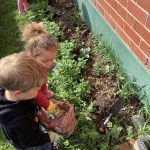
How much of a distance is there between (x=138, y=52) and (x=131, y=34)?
0.59ft

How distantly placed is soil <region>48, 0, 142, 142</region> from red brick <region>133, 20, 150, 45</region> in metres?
0.62

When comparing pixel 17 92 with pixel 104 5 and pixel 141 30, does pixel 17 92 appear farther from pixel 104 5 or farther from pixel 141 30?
pixel 104 5

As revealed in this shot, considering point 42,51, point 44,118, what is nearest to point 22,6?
point 42,51

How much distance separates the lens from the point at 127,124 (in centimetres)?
306

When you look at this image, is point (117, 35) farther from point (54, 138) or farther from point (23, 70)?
point (23, 70)

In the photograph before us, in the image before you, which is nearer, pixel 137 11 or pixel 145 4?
pixel 145 4

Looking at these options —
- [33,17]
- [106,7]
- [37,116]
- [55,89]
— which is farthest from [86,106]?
[33,17]

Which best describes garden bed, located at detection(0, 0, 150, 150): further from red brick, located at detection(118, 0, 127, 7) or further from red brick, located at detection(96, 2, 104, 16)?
red brick, located at detection(118, 0, 127, 7)

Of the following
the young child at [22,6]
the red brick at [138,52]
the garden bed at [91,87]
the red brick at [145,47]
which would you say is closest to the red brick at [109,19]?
the garden bed at [91,87]

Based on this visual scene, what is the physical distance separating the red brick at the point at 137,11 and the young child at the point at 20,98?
953 mm

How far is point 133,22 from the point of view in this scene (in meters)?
2.98

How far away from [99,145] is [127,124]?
0.35m

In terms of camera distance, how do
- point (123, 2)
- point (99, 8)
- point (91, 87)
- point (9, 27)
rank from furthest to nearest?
point (9, 27) → point (99, 8) → point (91, 87) → point (123, 2)

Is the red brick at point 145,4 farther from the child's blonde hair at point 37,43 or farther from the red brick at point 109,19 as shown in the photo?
the child's blonde hair at point 37,43
